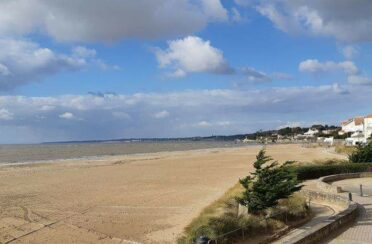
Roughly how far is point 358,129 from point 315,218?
95.5m

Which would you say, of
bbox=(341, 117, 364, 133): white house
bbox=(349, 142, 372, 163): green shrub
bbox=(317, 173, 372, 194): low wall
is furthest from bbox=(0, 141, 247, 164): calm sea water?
bbox=(317, 173, 372, 194): low wall

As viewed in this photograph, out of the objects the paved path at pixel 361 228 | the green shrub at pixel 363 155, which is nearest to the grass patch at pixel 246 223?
the paved path at pixel 361 228

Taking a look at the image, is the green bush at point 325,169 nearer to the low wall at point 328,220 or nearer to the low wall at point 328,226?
the low wall at point 328,220

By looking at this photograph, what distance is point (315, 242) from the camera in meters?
9.77

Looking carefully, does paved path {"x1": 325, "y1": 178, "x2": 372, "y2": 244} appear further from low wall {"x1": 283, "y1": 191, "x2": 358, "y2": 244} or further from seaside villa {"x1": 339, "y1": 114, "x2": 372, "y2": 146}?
seaside villa {"x1": 339, "y1": 114, "x2": 372, "y2": 146}

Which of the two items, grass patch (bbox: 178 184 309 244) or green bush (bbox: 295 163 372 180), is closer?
grass patch (bbox: 178 184 309 244)

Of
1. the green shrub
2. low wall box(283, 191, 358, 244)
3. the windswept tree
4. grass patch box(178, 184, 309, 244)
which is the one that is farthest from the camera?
the green shrub

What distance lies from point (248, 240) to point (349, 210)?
3052 millimetres

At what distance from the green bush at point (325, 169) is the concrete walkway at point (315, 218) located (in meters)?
8.73

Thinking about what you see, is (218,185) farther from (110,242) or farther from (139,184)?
(110,242)

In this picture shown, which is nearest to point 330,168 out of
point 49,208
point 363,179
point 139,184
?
point 363,179

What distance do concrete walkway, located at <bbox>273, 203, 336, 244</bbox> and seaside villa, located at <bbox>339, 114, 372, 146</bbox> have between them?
65.1 m

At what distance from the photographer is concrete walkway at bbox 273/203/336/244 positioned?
1139 centimetres

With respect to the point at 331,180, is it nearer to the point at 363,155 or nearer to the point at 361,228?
the point at 363,155
